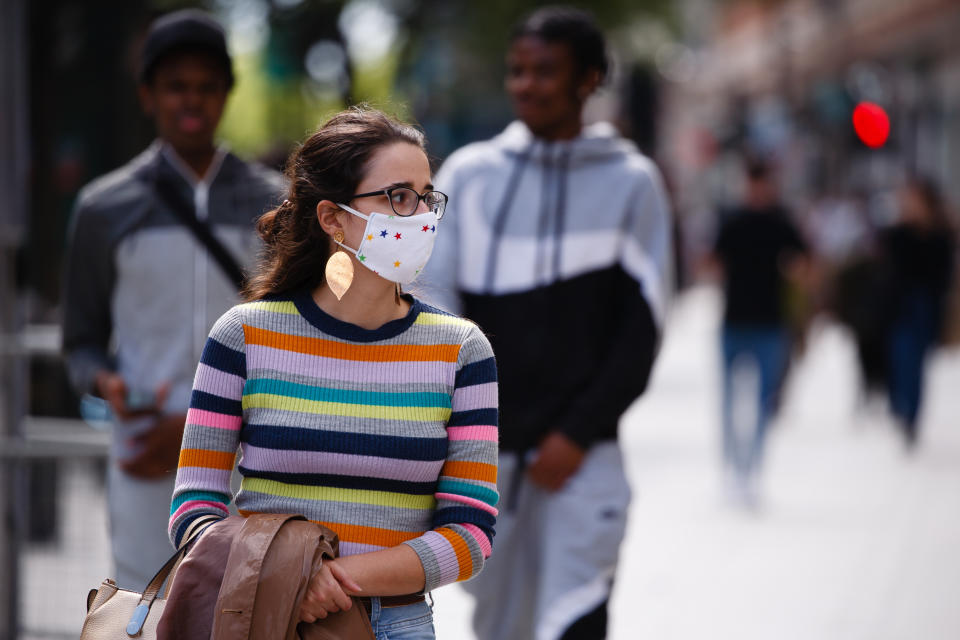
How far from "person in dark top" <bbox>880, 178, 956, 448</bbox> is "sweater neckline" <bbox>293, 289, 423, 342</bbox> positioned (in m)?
10.1

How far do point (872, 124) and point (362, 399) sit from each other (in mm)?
12828

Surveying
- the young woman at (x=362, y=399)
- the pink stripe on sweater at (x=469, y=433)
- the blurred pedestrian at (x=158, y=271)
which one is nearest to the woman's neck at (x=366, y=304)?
the young woman at (x=362, y=399)

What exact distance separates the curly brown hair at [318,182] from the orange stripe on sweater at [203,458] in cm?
33

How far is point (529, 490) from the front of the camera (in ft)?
13.4

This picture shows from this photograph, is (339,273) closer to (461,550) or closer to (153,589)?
(461,550)

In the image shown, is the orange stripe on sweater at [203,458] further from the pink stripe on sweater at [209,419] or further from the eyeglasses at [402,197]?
the eyeglasses at [402,197]

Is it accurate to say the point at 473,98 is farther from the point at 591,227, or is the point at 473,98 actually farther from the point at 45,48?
the point at 591,227

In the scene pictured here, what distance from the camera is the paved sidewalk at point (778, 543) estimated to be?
245 inches

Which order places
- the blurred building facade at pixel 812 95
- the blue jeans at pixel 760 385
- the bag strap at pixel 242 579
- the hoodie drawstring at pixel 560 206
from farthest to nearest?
the blurred building facade at pixel 812 95 → the blue jeans at pixel 760 385 → the hoodie drawstring at pixel 560 206 → the bag strap at pixel 242 579

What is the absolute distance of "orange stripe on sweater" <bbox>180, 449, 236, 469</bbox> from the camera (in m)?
2.57

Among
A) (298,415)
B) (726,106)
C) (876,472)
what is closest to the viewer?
(298,415)

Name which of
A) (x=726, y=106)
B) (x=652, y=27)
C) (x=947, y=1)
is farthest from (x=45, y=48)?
(x=726, y=106)

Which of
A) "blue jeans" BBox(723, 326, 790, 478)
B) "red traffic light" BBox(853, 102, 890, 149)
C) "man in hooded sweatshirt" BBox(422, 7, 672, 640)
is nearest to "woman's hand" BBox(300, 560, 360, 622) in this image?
"man in hooded sweatshirt" BBox(422, 7, 672, 640)

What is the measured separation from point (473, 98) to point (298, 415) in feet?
74.1
